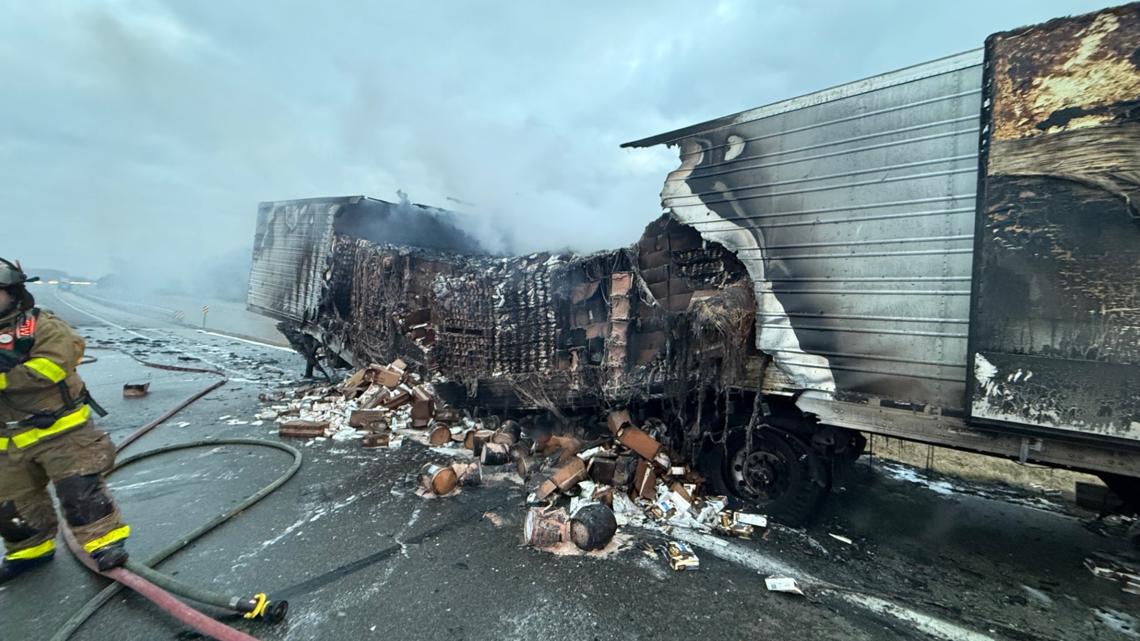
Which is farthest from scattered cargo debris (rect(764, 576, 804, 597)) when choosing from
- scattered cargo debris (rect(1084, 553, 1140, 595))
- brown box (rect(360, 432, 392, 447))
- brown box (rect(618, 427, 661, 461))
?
brown box (rect(360, 432, 392, 447))

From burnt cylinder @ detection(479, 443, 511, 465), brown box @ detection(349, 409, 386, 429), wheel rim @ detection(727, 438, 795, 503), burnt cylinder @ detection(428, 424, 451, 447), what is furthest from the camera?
brown box @ detection(349, 409, 386, 429)

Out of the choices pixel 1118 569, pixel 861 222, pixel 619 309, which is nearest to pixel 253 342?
pixel 619 309

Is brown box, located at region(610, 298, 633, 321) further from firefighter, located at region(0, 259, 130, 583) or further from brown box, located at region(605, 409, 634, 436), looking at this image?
firefighter, located at region(0, 259, 130, 583)

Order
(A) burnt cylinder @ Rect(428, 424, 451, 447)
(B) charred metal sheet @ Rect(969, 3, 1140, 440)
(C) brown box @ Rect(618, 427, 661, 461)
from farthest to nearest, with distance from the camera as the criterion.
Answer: (A) burnt cylinder @ Rect(428, 424, 451, 447) < (C) brown box @ Rect(618, 427, 661, 461) < (B) charred metal sheet @ Rect(969, 3, 1140, 440)

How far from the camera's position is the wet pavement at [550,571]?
8.29ft

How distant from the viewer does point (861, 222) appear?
3.28 metres

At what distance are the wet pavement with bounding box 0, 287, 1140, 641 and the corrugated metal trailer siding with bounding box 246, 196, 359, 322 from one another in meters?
4.57

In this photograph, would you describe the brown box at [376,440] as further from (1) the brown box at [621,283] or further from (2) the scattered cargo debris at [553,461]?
(1) the brown box at [621,283]

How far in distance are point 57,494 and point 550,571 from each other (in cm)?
310

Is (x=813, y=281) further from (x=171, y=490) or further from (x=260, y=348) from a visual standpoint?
(x=260, y=348)

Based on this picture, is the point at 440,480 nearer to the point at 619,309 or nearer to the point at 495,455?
the point at 495,455

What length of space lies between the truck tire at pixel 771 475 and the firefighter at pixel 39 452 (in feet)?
14.3

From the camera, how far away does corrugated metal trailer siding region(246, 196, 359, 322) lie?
844 cm

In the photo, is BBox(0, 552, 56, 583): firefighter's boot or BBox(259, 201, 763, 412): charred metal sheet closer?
BBox(0, 552, 56, 583): firefighter's boot
